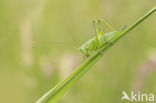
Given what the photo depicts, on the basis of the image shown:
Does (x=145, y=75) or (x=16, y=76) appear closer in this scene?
(x=145, y=75)

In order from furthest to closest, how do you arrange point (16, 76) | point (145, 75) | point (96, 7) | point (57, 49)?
point (96, 7)
point (57, 49)
point (16, 76)
point (145, 75)

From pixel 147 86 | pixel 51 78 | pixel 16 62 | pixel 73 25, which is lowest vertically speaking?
pixel 147 86

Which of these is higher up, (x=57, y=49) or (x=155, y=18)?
(x=155, y=18)

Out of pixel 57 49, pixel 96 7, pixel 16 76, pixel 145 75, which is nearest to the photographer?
pixel 145 75

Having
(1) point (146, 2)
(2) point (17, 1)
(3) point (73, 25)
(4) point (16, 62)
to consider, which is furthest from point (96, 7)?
(4) point (16, 62)

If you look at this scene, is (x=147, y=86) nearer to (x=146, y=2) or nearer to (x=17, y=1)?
(x=146, y=2)

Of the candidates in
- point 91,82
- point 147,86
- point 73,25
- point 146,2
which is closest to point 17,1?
point 73,25
